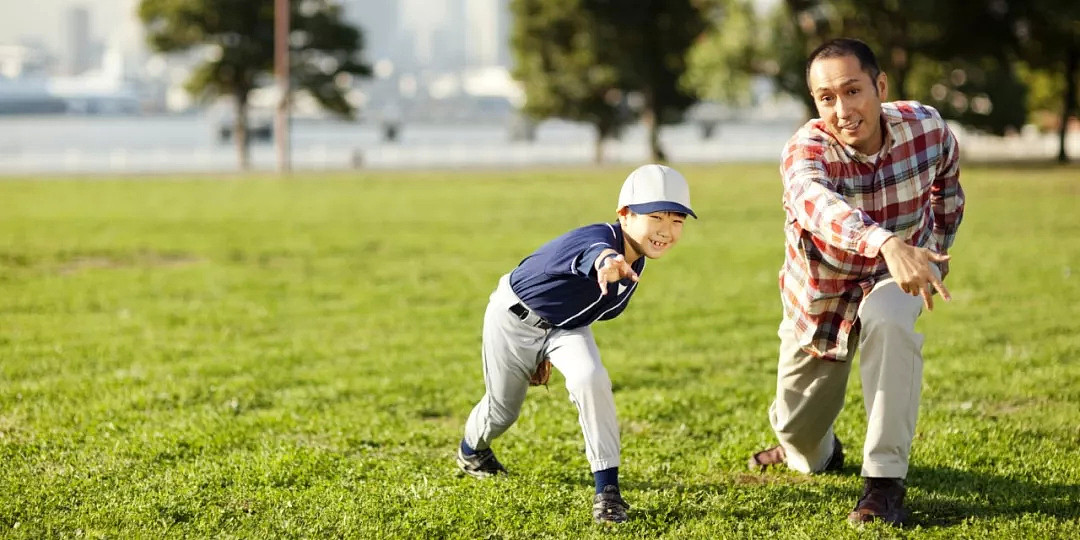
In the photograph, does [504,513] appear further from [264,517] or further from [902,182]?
[902,182]

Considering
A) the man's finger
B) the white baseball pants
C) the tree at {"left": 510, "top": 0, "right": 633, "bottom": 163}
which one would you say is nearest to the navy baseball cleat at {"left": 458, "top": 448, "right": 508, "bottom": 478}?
the white baseball pants

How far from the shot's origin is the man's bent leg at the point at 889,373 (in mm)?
4418

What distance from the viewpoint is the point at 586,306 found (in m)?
4.66

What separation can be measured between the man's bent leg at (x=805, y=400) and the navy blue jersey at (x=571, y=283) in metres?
0.86

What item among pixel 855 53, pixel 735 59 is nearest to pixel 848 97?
pixel 855 53

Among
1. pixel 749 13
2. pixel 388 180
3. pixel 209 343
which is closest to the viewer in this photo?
pixel 209 343

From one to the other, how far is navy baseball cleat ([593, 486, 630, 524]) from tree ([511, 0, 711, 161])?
4203 centimetres

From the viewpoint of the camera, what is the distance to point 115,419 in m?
6.44

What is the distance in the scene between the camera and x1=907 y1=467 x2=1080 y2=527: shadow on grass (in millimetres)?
4805

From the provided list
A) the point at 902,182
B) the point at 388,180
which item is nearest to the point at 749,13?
the point at 388,180

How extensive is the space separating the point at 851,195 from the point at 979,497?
1552mm

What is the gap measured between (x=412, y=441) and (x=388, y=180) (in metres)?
28.0

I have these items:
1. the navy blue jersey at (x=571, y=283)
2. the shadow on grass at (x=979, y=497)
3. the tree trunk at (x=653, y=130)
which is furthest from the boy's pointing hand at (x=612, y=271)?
the tree trunk at (x=653, y=130)

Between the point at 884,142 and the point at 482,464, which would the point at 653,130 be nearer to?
the point at 482,464
